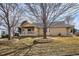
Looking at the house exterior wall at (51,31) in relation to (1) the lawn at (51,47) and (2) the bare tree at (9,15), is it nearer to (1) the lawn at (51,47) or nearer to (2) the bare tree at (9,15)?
(1) the lawn at (51,47)

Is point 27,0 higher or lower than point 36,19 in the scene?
higher

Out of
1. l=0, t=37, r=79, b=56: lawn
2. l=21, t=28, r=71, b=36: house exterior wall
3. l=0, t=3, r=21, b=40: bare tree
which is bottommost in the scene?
l=0, t=37, r=79, b=56: lawn

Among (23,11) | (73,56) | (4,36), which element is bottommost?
(73,56)

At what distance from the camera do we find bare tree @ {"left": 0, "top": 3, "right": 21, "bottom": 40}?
4418 mm

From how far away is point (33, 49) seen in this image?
442 cm

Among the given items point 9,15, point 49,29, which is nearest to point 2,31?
point 9,15

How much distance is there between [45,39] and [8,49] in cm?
54

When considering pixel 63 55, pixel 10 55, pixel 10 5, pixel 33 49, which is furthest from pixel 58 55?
pixel 10 5

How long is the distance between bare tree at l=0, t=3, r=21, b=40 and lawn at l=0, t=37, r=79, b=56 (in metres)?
0.21

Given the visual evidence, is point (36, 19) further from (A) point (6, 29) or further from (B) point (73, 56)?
→ (B) point (73, 56)

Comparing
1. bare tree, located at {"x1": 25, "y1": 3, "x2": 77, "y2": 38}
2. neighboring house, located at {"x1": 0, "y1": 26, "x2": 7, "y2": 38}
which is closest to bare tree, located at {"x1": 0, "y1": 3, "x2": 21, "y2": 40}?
neighboring house, located at {"x1": 0, "y1": 26, "x2": 7, "y2": 38}

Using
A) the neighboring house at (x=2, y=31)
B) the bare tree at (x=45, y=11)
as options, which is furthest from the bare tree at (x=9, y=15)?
the bare tree at (x=45, y=11)

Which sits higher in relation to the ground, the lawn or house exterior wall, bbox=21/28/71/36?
house exterior wall, bbox=21/28/71/36

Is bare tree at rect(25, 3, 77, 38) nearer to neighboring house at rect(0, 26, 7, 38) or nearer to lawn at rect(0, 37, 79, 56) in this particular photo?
lawn at rect(0, 37, 79, 56)
